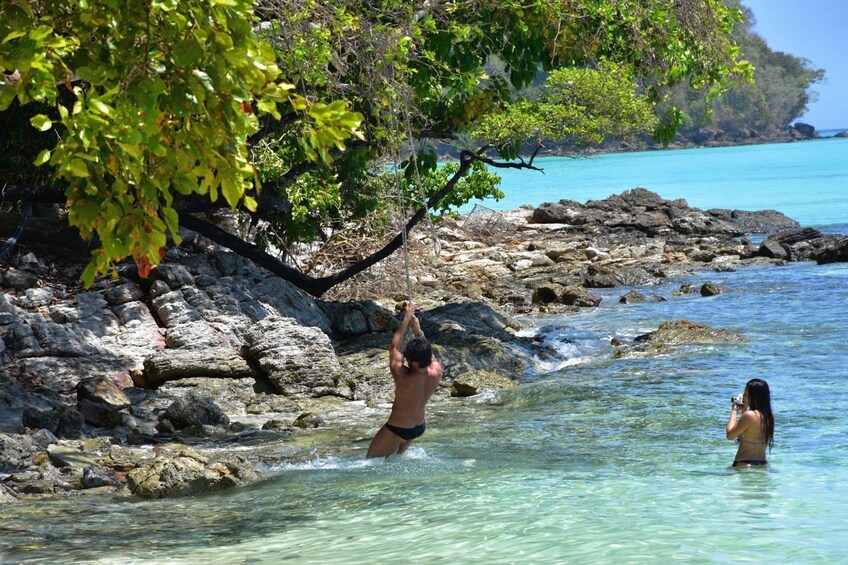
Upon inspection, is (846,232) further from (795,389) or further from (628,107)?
(795,389)

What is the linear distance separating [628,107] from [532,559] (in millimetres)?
12680

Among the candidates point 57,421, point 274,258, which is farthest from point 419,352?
point 274,258

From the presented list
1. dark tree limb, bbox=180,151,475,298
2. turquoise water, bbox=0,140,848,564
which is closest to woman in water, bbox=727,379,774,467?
turquoise water, bbox=0,140,848,564

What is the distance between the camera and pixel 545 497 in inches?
363

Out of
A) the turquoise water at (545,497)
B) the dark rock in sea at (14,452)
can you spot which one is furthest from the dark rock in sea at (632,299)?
the dark rock in sea at (14,452)

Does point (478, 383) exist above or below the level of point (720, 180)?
below

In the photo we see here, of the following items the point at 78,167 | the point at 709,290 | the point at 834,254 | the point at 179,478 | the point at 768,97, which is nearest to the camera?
the point at 78,167

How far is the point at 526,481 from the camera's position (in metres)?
9.88

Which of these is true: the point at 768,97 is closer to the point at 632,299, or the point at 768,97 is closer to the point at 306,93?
the point at 632,299

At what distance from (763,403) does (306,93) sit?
18.9 ft

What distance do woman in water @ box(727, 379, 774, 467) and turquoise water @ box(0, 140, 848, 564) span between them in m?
0.21

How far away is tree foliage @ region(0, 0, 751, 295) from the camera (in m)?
6.04

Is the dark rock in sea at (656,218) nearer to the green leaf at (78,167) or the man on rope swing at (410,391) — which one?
the man on rope swing at (410,391)

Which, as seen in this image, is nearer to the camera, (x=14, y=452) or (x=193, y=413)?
(x=14, y=452)
